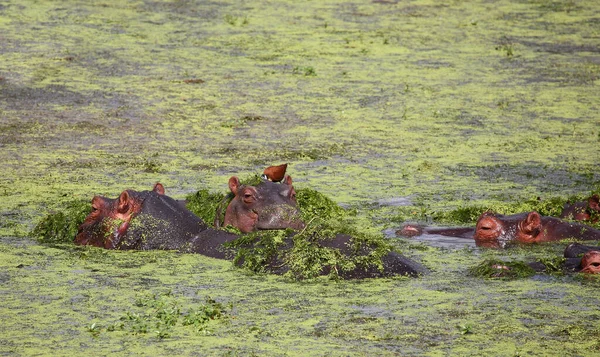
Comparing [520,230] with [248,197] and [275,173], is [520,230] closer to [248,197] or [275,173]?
[275,173]

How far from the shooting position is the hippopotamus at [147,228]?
21.0 feet

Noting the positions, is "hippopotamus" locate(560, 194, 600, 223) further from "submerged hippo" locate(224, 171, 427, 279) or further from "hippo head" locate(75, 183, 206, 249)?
"hippo head" locate(75, 183, 206, 249)

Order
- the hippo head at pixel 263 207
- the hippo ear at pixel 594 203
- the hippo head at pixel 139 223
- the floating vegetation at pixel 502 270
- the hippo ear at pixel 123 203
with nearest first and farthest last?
the floating vegetation at pixel 502 270, the hippo ear at pixel 123 203, the hippo head at pixel 139 223, the hippo head at pixel 263 207, the hippo ear at pixel 594 203

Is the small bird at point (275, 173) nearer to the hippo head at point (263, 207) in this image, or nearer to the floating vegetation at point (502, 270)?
the hippo head at point (263, 207)

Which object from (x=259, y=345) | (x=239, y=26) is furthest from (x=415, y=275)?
(x=239, y=26)

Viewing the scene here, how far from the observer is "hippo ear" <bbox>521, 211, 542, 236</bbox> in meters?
6.85

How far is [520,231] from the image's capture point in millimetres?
6930

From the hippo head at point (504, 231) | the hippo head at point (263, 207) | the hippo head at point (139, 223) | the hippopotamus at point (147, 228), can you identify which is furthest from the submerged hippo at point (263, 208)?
the hippo head at point (504, 231)

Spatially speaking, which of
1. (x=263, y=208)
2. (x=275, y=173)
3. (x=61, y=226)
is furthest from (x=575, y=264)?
(x=61, y=226)

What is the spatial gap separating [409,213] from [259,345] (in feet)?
9.58

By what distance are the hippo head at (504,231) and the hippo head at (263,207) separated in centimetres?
110

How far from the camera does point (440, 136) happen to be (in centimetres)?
988

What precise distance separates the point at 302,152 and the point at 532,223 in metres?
2.71

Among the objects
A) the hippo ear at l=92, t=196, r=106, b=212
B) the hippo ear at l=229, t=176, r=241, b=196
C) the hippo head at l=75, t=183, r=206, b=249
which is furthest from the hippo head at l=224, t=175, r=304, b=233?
the hippo ear at l=92, t=196, r=106, b=212
